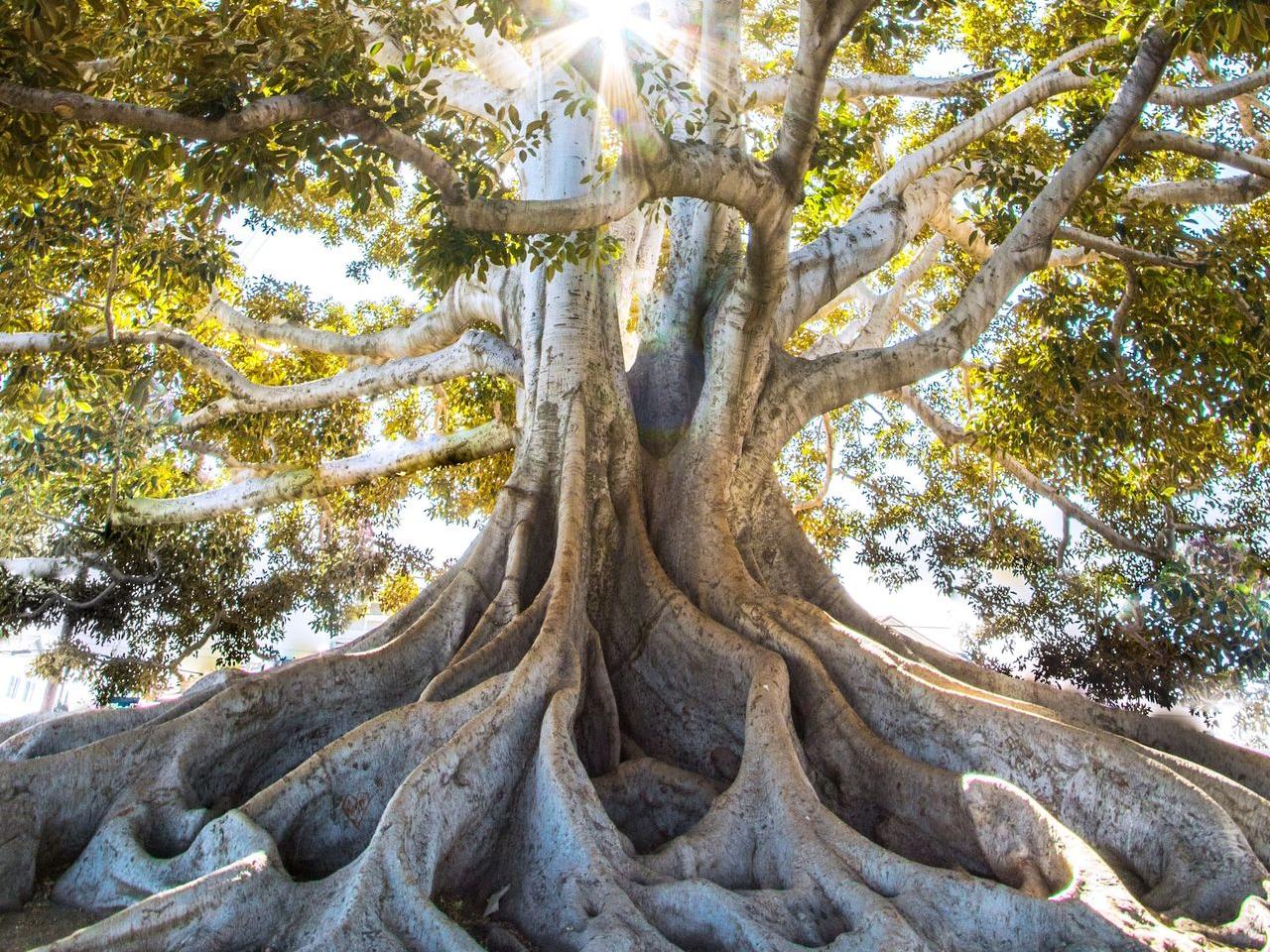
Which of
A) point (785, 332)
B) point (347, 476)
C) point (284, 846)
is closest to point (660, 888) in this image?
point (284, 846)

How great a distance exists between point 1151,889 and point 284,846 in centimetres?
310

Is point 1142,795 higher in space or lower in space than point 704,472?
lower

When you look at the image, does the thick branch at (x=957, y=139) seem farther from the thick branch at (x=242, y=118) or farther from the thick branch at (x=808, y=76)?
the thick branch at (x=242, y=118)

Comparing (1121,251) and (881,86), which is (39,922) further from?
(881,86)

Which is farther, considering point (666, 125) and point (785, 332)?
point (785, 332)

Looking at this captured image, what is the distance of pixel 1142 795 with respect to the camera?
349 cm

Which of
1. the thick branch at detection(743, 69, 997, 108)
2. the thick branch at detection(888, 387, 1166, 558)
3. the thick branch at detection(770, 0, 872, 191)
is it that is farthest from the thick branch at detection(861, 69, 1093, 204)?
the thick branch at detection(770, 0, 872, 191)

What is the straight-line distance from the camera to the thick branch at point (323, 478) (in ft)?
25.1

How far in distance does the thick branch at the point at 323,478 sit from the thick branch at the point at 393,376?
51cm

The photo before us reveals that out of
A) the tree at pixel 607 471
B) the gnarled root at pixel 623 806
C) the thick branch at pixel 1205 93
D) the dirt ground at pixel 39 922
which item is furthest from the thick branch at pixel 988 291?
the dirt ground at pixel 39 922

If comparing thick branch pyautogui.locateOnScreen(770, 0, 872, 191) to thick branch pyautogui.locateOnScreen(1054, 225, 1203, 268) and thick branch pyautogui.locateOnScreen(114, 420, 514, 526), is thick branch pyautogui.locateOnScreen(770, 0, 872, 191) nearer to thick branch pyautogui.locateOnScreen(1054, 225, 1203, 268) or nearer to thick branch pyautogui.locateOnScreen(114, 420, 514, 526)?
thick branch pyautogui.locateOnScreen(1054, 225, 1203, 268)

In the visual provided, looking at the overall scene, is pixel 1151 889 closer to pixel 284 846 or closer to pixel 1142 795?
pixel 1142 795

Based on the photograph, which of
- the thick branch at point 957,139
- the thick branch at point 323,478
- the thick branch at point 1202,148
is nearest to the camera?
the thick branch at point 1202,148

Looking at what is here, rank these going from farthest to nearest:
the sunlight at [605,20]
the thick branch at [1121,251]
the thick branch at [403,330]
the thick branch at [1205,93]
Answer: the thick branch at [403,330] < the thick branch at [1121,251] < the thick branch at [1205,93] < the sunlight at [605,20]
